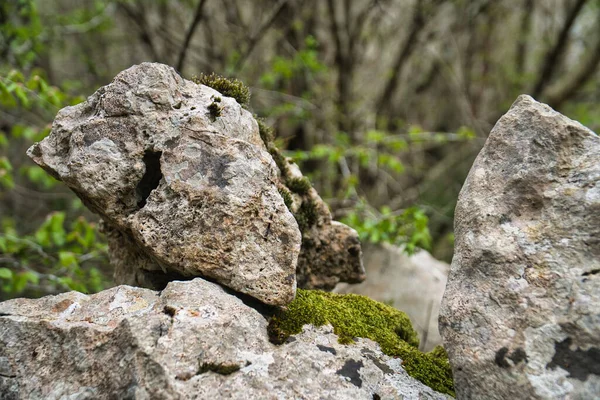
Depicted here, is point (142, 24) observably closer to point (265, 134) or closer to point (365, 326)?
point (265, 134)

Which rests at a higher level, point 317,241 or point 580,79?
point 580,79

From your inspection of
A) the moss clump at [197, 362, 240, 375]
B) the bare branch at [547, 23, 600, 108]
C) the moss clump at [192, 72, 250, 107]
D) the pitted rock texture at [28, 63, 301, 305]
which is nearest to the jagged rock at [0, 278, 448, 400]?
the moss clump at [197, 362, 240, 375]

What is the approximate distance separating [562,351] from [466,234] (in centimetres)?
74

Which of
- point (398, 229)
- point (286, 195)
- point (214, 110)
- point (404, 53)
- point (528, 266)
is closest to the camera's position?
point (528, 266)

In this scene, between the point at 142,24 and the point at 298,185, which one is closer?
the point at 298,185

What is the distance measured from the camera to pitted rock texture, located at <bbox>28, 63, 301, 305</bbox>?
2584 millimetres

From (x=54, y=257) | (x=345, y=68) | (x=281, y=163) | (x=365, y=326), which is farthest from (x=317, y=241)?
(x=345, y=68)

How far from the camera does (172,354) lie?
2146 millimetres

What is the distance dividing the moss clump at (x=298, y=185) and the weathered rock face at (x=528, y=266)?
118 centimetres

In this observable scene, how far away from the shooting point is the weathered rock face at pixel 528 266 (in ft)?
6.89

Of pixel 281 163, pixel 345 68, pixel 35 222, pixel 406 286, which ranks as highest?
pixel 345 68

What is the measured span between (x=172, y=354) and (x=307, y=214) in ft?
5.25

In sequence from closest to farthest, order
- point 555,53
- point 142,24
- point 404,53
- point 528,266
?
1. point 528,266
2. point 142,24
3. point 555,53
4. point 404,53

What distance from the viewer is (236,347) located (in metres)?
2.34
